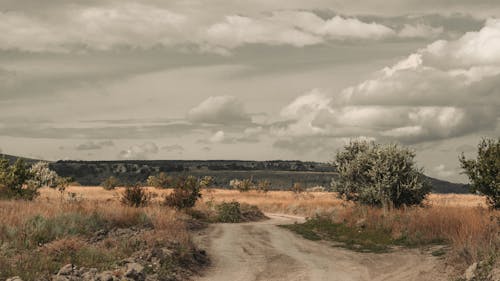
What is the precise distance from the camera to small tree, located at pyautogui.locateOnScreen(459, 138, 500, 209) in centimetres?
2128

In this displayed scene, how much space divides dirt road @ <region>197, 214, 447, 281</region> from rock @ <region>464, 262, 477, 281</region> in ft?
3.50

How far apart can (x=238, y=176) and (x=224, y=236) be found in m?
174

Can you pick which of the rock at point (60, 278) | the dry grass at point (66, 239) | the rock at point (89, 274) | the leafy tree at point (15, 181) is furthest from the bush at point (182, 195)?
the rock at point (60, 278)

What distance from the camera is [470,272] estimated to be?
465 inches

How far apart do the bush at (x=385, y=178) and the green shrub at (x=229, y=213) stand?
10.6 meters

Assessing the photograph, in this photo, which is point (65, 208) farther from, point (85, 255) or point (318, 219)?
point (318, 219)

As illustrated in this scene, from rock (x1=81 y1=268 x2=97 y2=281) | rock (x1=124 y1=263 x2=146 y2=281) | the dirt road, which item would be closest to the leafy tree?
the dirt road

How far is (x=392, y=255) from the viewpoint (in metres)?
17.9

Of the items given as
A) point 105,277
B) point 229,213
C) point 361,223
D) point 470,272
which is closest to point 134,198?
point 229,213

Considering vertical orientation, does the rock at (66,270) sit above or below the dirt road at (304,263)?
above

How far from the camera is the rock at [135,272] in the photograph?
39.2ft

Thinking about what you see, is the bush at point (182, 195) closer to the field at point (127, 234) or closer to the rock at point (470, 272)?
the field at point (127, 234)

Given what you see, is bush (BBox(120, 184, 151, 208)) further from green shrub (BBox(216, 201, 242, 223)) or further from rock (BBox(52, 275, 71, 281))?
rock (BBox(52, 275, 71, 281))

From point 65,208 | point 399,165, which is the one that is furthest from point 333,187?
point 65,208
